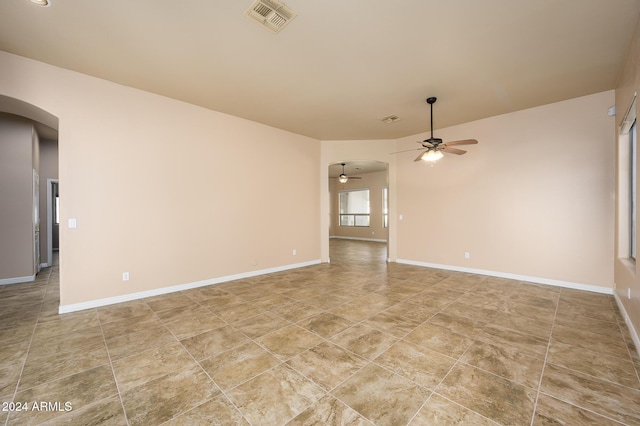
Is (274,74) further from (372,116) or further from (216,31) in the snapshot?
(372,116)

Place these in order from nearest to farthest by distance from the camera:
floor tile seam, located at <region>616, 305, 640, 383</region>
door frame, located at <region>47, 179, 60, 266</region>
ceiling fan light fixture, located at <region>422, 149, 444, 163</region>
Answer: floor tile seam, located at <region>616, 305, 640, 383</region> < ceiling fan light fixture, located at <region>422, 149, 444, 163</region> < door frame, located at <region>47, 179, 60, 266</region>

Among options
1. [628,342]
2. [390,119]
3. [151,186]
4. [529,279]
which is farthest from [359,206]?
[628,342]

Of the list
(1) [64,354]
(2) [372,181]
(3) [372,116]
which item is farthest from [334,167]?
(1) [64,354]

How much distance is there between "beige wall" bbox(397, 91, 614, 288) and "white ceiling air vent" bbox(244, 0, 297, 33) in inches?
179

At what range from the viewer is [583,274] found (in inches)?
166

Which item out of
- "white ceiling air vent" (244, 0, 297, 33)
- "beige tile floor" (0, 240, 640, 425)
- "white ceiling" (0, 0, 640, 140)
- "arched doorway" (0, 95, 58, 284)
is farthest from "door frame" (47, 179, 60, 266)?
"white ceiling air vent" (244, 0, 297, 33)

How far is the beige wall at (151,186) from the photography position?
11.1 feet

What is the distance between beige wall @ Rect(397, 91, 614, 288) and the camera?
4.11 m

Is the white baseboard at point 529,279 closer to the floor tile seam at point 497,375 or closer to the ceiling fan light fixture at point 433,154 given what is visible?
the ceiling fan light fixture at point 433,154

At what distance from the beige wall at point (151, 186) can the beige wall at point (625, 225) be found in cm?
521

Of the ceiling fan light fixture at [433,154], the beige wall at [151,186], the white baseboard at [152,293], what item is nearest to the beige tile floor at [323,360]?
the white baseboard at [152,293]

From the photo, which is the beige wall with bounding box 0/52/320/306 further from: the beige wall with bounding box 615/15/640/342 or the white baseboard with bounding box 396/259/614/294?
the beige wall with bounding box 615/15/640/342

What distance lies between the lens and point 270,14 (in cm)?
242

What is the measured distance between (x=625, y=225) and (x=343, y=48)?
4553 millimetres
